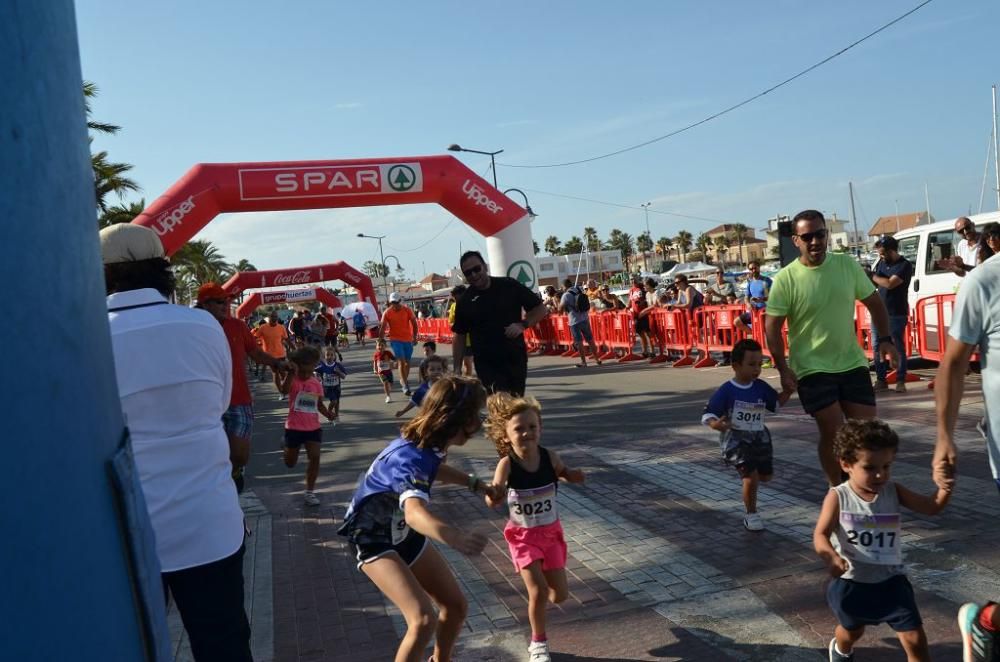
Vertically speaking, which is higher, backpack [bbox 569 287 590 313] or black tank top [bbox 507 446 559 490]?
backpack [bbox 569 287 590 313]

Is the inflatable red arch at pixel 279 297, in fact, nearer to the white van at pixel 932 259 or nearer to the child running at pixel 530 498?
the white van at pixel 932 259

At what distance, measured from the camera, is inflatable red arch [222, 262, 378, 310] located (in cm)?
4012

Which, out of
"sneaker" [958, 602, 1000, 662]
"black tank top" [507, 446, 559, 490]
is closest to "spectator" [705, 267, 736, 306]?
"black tank top" [507, 446, 559, 490]

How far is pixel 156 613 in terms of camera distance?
152cm

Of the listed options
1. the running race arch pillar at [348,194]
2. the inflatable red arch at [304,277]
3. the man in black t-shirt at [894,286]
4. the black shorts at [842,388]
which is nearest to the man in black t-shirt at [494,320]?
the black shorts at [842,388]

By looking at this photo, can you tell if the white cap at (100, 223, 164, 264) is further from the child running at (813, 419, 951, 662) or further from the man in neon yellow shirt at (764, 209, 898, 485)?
the man in neon yellow shirt at (764, 209, 898, 485)

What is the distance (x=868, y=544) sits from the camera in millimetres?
3203

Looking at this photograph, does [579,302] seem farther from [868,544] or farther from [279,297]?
[279,297]

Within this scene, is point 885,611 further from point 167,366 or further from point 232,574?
point 167,366

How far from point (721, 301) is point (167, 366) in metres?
15.8

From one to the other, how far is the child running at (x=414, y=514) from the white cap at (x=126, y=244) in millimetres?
1210

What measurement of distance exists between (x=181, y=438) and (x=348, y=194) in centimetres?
1281

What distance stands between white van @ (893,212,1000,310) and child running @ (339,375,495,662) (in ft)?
31.6

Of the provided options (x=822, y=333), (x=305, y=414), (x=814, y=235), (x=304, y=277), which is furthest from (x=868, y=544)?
(x=304, y=277)
